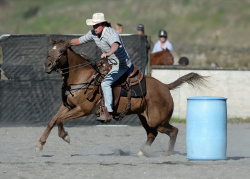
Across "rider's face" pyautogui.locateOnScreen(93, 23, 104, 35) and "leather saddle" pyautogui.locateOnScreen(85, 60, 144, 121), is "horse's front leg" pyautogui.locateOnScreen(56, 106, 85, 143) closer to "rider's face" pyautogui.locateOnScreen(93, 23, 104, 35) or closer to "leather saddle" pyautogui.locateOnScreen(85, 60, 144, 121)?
"leather saddle" pyautogui.locateOnScreen(85, 60, 144, 121)

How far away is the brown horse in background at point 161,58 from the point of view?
61.1 ft

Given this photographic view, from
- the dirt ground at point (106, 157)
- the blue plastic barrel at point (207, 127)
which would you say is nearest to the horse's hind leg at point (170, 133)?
the dirt ground at point (106, 157)

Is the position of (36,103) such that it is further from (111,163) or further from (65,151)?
(111,163)

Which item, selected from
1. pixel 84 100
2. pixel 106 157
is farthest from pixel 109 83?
pixel 106 157

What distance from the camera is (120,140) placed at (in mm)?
14273

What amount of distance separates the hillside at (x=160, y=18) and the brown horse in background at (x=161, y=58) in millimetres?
22097

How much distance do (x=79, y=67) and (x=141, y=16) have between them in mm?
40148

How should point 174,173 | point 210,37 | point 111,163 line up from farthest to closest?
point 210,37, point 111,163, point 174,173

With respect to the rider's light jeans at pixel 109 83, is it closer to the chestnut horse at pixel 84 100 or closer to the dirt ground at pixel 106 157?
the chestnut horse at pixel 84 100

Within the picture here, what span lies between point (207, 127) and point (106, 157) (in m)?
1.90

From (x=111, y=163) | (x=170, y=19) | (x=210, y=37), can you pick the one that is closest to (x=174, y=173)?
Answer: (x=111, y=163)

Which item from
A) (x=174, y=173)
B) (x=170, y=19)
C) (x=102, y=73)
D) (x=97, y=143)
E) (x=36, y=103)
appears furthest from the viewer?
(x=170, y=19)

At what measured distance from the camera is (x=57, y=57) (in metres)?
11.5

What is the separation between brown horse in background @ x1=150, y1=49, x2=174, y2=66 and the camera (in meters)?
18.6
